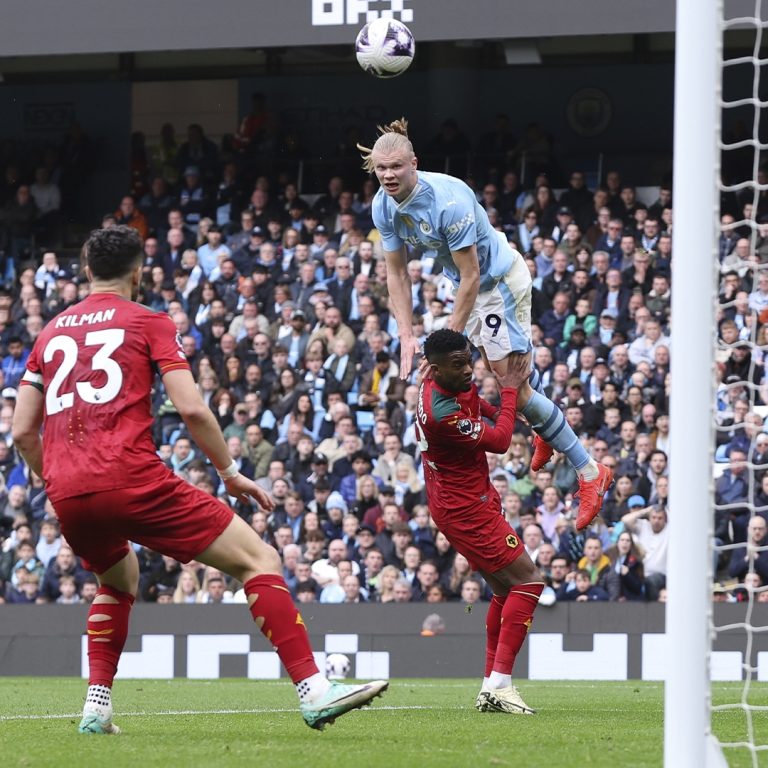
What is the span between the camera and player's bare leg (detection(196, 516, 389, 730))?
6.10 meters

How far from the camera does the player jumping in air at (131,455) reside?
19.9 feet

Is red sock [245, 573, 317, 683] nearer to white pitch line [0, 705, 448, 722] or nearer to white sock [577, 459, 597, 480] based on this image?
white pitch line [0, 705, 448, 722]

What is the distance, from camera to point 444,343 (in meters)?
8.12

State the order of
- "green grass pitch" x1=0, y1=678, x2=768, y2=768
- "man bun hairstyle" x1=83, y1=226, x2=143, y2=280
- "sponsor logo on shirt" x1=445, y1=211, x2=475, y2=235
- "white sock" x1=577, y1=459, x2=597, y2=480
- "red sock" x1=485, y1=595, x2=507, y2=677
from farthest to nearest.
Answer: "white sock" x1=577, y1=459, x2=597, y2=480
"red sock" x1=485, y1=595, x2=507, y2=677
"sponsor logo on shirt" x1=445, y1=211, x2=475, y2=235
"man bun hairstyle" x1=83, y1=226, x2=143, y2=280
"green grass pitch" x1=0, y1=678, x2=768, y2=768

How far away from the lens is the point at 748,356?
16.5m

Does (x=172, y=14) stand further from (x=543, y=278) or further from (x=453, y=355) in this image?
(x=453, y=355)

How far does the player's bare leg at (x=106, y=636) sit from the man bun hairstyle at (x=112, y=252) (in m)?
1.33

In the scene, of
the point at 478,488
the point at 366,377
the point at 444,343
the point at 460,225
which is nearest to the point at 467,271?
the point at 460,225

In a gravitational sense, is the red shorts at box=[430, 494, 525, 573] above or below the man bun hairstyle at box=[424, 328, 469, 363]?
below

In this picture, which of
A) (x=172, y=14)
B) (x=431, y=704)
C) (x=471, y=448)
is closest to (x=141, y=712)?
(x=431, y=704)

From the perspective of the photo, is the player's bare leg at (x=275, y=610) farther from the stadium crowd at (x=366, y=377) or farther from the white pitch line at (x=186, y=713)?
the stadium crowd at (x=366, y=377)

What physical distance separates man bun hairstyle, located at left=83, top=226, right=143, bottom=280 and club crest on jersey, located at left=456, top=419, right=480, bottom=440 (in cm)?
248

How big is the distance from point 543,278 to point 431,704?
9.67m

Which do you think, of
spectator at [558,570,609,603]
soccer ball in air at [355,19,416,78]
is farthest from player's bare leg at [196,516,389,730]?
spectator at [558,570,609,603]
